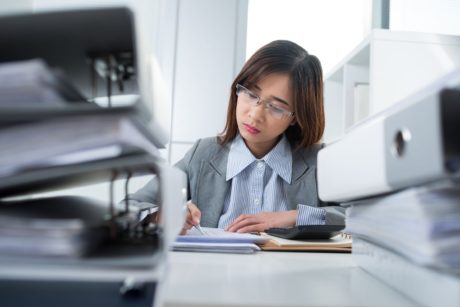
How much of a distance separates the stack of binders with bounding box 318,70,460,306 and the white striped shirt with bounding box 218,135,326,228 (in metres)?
0.92

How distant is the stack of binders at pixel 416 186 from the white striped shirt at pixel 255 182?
3.02 feet

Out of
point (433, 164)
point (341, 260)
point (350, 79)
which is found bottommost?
point (341, 260)

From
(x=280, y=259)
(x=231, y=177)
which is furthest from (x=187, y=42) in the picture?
(x=280, y=259)

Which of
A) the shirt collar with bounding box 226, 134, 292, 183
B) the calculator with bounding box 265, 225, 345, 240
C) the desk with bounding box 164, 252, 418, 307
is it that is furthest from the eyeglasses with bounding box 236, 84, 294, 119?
the desk with bounding box 164, 252, 418, 307

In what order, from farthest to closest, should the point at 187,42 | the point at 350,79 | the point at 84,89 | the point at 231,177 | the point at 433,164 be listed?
the point at 187,42
the point at 350,79
the point at 231,177
the point at 84,89
the point at 433,164

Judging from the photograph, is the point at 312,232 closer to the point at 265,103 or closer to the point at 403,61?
the point at 265,103

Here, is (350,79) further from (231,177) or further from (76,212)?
(76,212)

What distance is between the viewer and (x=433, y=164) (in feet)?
0.76

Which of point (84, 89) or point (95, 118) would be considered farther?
point (84, 89)

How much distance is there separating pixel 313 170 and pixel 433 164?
1142mm

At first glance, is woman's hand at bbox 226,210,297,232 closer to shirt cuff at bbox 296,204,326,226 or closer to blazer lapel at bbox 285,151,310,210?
shirt cuff at bbox 296,204,326,226

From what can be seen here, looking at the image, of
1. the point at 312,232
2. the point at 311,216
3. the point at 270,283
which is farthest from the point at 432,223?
the point at 311,216

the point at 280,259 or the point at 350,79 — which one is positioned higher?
the point at 350,79

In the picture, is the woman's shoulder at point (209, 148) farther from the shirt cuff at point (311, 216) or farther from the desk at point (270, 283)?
the desk at point (270, 283)
